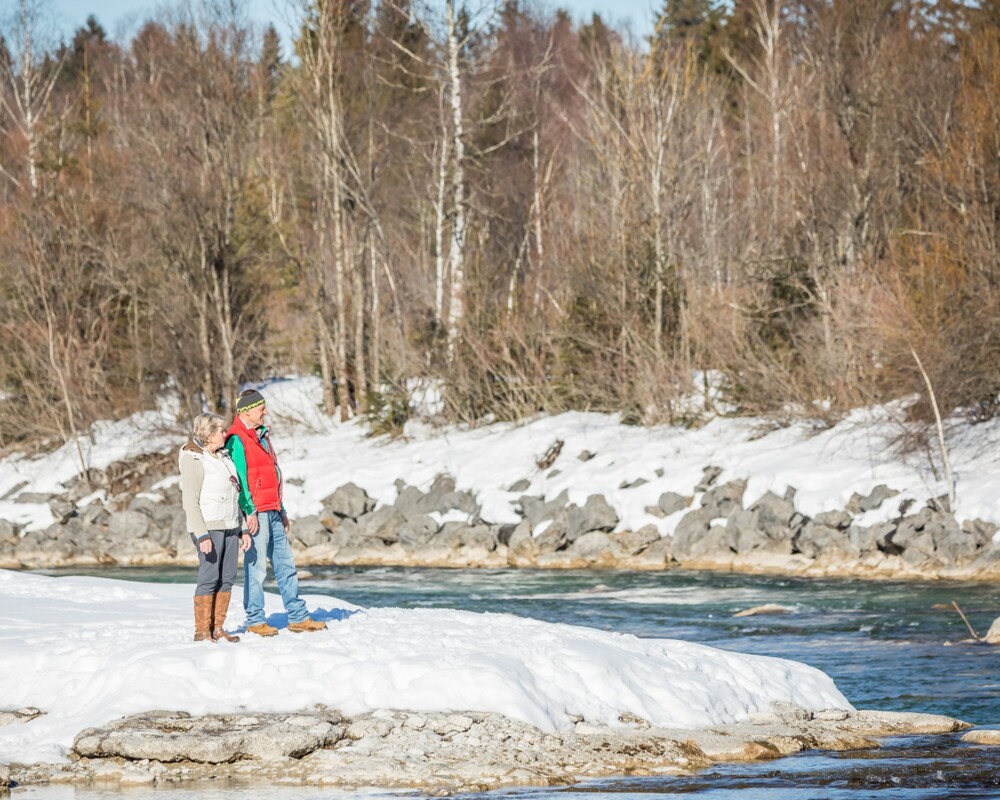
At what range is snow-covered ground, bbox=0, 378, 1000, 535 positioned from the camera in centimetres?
2192

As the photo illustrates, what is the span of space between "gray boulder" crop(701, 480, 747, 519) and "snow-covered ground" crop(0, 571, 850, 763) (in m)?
11.3

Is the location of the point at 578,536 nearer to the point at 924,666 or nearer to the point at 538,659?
the point at 924,666

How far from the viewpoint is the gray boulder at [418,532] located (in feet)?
79.7

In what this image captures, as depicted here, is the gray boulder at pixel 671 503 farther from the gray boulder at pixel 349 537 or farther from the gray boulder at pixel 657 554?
the gray boulder at pixel 349 537

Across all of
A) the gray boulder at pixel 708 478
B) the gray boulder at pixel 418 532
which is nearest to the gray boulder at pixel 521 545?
the gray boulder at pixel 418 532

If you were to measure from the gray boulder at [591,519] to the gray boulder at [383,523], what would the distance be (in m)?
3.28

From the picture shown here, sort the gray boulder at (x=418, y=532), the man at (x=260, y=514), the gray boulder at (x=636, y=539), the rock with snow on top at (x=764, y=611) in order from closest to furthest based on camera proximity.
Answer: the man at (x=260, y=514) < the rock with snow on top at (x=764, y=611) < the gray boulder at (x=636, y=539) < the gray boulder at (x=418, y=532)

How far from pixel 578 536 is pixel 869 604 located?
6504mm

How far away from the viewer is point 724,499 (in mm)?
22656

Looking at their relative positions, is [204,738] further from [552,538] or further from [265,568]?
[552,538]

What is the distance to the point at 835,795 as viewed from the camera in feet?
26.2

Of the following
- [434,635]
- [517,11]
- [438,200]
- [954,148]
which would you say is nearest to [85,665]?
[434,635]

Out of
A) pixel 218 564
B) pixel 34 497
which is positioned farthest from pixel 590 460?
pixel 218 564

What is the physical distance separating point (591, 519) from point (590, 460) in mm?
2469
